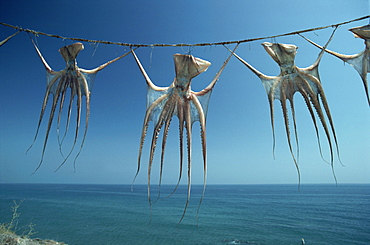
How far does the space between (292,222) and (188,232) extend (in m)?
19.8

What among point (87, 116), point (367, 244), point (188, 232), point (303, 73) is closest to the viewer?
point (303, 73)

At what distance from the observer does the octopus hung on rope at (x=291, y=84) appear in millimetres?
3910

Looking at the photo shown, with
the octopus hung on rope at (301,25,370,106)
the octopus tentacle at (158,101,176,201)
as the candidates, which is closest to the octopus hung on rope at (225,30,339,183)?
the octopus hung on rope at (301,25,370,106)

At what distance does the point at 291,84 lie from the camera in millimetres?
4180

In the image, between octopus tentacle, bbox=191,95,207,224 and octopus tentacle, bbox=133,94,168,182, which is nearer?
octopus tentacle, bbox=191,95,207,224

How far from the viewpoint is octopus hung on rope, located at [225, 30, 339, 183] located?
3.91 meters

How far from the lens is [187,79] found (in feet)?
13.8

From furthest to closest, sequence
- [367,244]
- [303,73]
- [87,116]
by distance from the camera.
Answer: [367,244] < [87,116] < [303,73]

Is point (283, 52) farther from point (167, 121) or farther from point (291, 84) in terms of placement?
point (167, 121)

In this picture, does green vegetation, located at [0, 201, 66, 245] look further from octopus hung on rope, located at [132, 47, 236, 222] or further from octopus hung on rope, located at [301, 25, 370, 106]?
octopus hung on rope, located at [301, 25, 370, 106]

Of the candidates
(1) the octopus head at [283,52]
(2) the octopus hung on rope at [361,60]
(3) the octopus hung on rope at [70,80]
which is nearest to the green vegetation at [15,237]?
(3) the octopus hung on rope at [70,80]

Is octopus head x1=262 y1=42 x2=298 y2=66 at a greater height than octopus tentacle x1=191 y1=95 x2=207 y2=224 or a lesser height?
greater

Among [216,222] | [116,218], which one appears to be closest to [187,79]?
[216,222]

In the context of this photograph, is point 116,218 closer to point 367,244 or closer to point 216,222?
point 216,222
